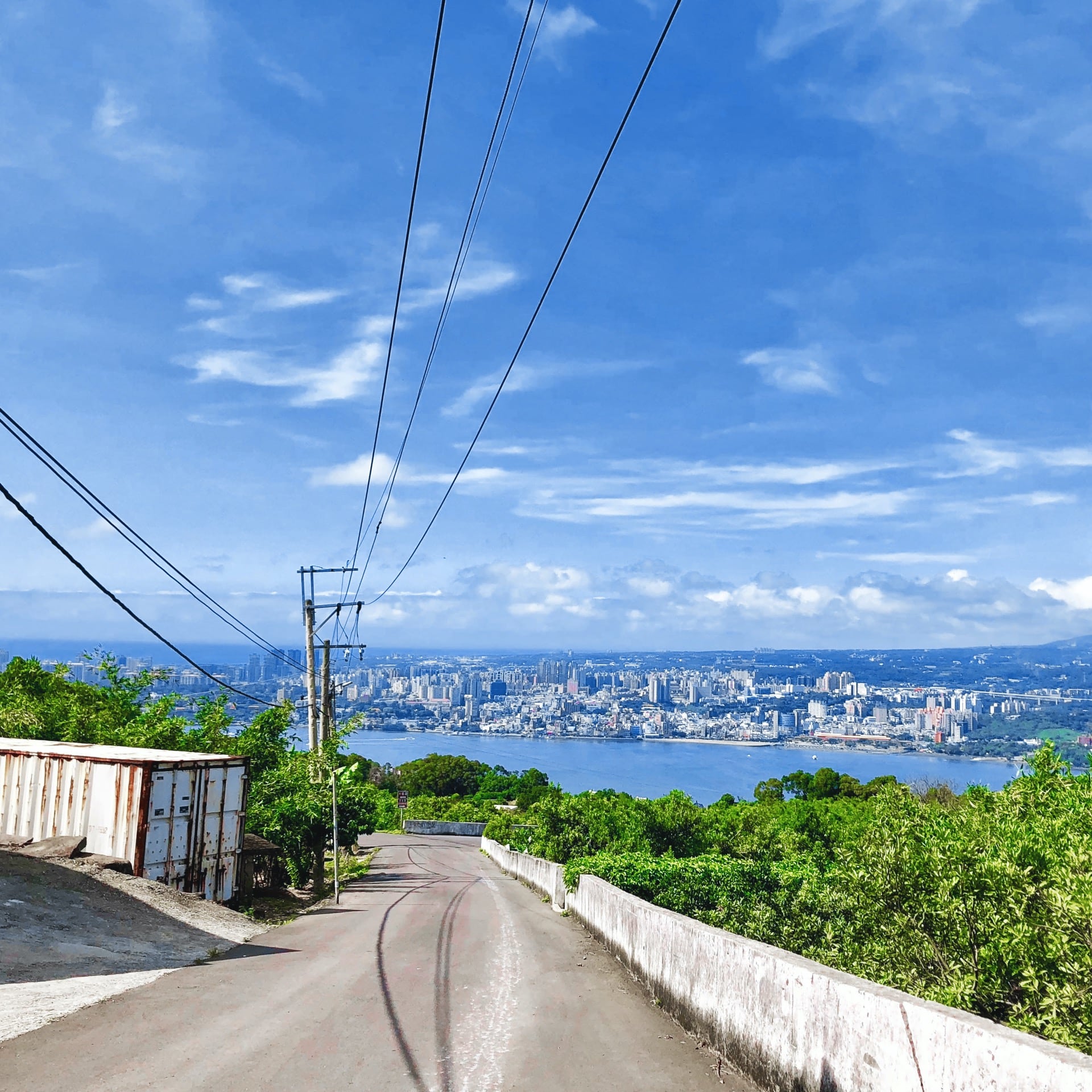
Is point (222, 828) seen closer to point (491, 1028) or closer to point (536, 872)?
point (491, 1028)

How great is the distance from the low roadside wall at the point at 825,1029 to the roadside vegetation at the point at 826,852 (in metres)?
1.25

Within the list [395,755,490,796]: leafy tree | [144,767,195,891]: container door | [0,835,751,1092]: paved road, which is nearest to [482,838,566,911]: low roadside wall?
[0,835,751,1092]: paved road

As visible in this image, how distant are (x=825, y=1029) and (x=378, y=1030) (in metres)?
4.73

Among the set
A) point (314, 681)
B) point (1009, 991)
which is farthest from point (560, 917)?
point (314, 681)

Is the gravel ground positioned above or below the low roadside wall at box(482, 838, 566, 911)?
above

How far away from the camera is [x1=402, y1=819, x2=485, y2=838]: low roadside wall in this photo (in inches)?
2990

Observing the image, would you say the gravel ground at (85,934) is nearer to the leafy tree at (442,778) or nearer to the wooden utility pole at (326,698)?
the wooden utility pole at (326,698)

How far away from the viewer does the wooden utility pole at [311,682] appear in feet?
113

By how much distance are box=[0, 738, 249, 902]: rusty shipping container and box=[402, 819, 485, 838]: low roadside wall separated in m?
58.9

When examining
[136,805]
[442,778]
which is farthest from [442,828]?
[136,805]

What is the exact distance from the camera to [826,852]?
31.9m

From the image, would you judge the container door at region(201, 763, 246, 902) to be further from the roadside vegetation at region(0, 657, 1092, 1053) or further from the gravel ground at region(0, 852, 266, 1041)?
the roadside vegetation at region(0, 657, 1092, 1053)

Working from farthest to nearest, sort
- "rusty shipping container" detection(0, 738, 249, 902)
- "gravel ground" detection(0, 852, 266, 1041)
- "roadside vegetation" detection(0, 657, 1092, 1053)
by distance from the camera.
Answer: "rusty shipping container" detection(0, 738, 249, 902) → "gravel ground" detection(0, 852, 266, 1041) → "roadside vegetation" detection(0, 657, 1092, 1053)

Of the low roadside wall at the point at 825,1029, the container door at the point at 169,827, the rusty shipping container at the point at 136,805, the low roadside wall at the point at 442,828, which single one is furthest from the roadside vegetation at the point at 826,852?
the low roadside wall at the point at 442,828
